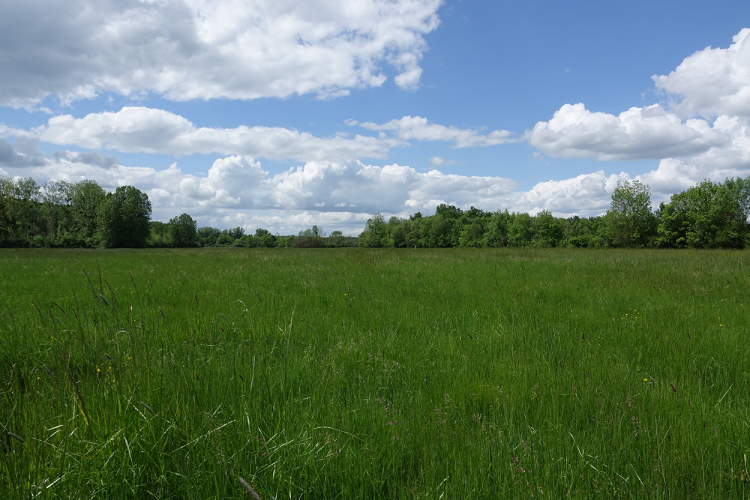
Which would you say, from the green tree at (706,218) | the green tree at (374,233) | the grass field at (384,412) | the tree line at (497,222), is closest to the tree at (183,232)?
the tree line at (497,222)

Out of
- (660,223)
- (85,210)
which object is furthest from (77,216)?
(660,223)

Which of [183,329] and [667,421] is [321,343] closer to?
[183,329]

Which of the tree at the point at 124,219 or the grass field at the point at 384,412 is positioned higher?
the tree at the point at 124,219

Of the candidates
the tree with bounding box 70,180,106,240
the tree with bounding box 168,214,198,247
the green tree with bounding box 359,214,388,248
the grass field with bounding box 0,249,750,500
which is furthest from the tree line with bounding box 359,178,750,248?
the tree with bounding box 70,180,106,240

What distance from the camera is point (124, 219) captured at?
62.9 meters

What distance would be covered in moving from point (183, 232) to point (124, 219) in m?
21.0

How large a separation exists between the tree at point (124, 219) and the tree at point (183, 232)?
11876mm

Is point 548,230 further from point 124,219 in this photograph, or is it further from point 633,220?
point 124,219

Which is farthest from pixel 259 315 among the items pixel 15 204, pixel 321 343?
pixel 15 204

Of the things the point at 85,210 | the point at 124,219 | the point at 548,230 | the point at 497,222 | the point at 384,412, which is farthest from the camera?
the point at 497,222

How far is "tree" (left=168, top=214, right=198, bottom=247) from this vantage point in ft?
269

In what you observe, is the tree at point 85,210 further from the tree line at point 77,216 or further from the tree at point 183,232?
the tree at point 183,232

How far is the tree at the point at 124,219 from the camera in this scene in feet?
198

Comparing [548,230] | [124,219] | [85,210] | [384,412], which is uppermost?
[85,210]
